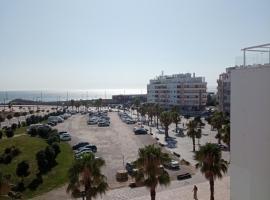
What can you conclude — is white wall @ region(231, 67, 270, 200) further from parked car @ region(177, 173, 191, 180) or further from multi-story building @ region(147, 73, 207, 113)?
multi-story building @ region(147, 73, 207, 113)

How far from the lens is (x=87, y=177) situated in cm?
2306

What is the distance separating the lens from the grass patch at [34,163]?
35250 millimetres

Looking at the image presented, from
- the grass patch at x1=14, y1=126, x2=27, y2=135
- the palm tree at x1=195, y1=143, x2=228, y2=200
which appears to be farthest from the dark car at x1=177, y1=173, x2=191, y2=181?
the grass patch at x1=14, y1=126, x2=27, y2=135

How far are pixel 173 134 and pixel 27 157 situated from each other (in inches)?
1288

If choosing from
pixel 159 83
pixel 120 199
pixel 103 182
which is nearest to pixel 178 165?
pixel 120 199

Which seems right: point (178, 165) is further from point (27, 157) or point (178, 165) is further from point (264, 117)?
point (264, 117)

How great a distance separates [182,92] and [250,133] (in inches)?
4236

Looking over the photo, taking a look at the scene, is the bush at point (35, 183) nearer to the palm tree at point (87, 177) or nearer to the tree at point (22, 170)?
the tree at point (22, 170)

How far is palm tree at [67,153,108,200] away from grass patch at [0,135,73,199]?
1142 centimetres

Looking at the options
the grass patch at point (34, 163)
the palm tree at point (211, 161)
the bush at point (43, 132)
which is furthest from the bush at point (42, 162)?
the palm tree at point (211, 161)

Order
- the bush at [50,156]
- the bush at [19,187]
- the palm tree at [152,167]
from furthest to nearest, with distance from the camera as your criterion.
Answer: the bush at [50,156], the bush at [19,187], the palm tree at [152,167]

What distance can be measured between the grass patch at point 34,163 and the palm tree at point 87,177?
450 inches

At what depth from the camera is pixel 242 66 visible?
57.7 feet

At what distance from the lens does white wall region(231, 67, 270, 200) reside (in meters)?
16.1
